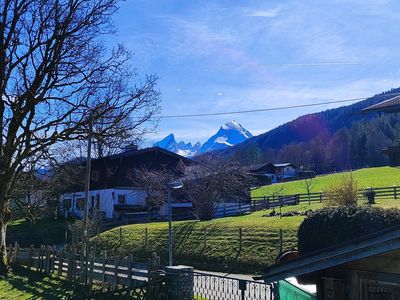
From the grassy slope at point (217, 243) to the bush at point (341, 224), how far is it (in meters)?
13.6

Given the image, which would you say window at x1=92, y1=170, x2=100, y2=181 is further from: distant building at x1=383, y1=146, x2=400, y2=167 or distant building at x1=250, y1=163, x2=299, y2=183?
distant building at x1=383, y1=146, x2=400, y2=167

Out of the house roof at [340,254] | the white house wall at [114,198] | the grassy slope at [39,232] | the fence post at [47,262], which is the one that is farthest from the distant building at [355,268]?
the white house wall at [114,198]

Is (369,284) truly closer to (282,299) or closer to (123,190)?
(282,299)

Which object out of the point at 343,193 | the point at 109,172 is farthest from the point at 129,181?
the point at 343,193

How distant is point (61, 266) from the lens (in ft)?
74.1

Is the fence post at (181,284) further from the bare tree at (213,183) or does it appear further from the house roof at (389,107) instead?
the bare tree at (213,183)

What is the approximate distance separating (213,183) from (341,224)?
1343 inches

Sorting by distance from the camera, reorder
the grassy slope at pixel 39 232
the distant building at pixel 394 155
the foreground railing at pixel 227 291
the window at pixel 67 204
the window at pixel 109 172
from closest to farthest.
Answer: the foreground railing at pixel 227 291 → the distant building at pixel 394 155 → the grassy slope at pixel 39 232 → the window at pixel 109 172 → the window at pixel 67 204

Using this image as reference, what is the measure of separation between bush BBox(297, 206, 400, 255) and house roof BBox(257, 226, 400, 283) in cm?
129

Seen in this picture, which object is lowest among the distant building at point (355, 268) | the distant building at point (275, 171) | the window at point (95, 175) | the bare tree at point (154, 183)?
the distant building at point (355, 268)

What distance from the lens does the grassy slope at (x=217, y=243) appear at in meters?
24.3

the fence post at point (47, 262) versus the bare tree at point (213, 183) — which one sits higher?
the bare tree at point (213, 183)

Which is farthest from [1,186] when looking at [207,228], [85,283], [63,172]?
[207,228]

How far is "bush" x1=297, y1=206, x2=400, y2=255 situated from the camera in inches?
331
